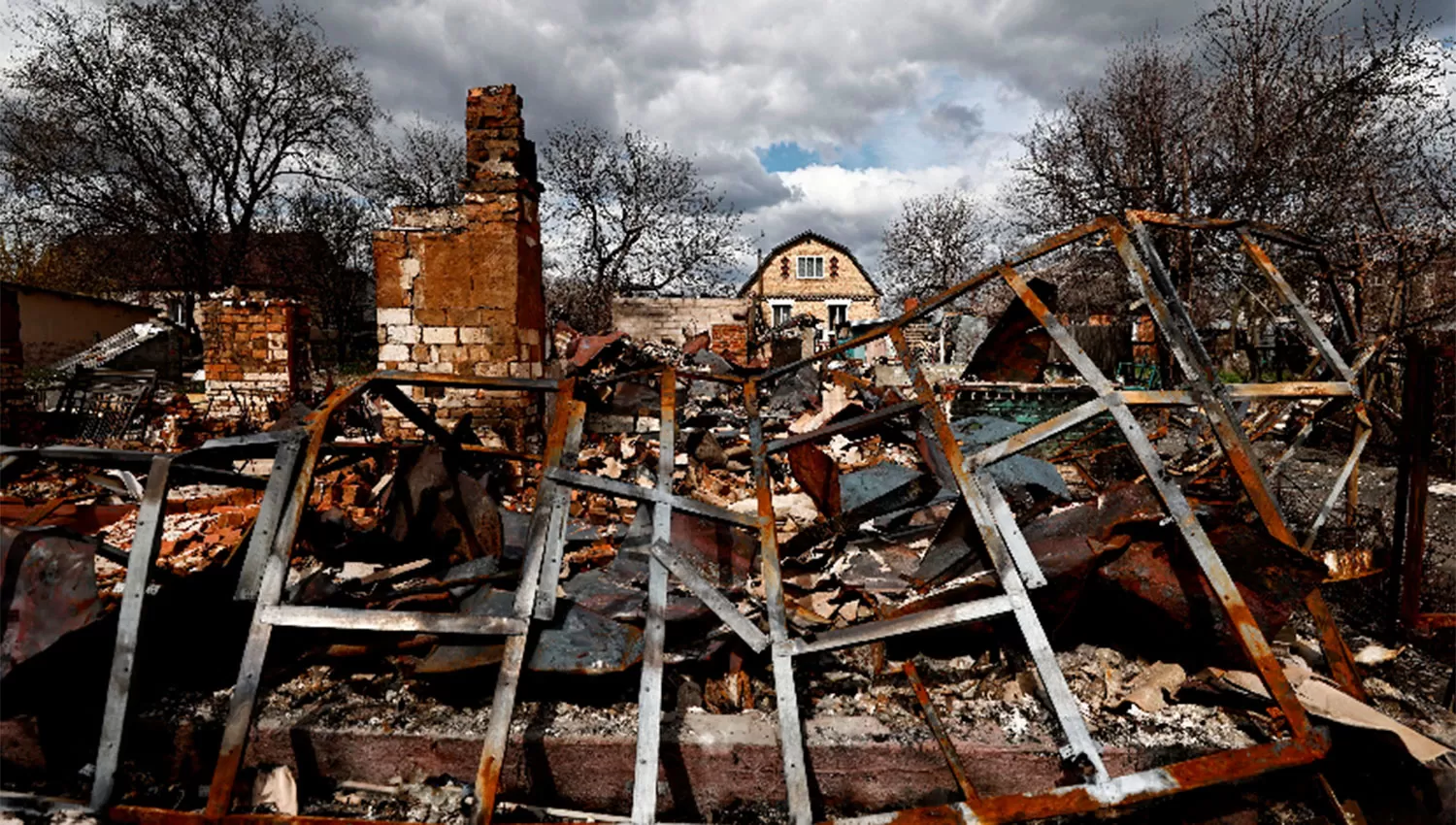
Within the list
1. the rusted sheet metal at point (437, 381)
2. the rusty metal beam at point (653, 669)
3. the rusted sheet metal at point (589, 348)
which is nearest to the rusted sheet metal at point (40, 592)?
the rusted sheet metal at point (437, 381)

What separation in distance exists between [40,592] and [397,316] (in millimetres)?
4220

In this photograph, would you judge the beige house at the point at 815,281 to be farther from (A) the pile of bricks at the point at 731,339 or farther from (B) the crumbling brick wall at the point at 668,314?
(A) the pile of bricks at the point at 731,339

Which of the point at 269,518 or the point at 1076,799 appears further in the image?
the point at 269,518

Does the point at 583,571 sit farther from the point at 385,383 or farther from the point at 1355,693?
the point at 1355,693

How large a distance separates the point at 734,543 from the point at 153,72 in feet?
75.5

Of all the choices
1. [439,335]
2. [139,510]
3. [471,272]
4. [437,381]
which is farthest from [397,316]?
[139,510]

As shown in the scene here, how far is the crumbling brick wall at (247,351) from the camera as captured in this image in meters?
9.83

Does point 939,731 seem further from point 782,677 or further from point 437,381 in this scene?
point 437,381

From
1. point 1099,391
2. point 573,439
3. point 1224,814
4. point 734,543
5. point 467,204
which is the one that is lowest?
point 1224,814

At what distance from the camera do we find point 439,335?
596 cm

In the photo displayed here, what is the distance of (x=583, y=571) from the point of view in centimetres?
335

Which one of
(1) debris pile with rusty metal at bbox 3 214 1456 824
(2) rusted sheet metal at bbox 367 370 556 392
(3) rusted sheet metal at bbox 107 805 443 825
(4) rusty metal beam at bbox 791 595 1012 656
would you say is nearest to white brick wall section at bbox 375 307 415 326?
(1) debris pile with rusty metal at bbox 3 214 1456 824

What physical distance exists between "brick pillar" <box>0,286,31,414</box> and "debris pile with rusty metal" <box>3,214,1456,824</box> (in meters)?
8.07

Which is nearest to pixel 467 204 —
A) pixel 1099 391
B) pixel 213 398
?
pixel 1099 391
